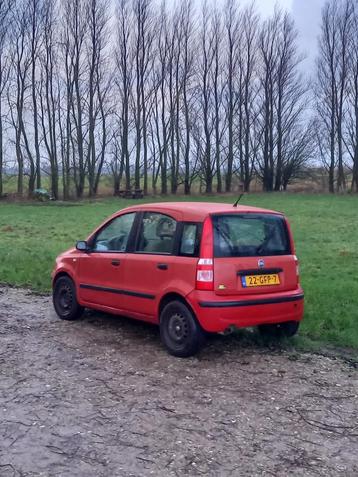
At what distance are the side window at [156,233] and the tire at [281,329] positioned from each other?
5.27ft

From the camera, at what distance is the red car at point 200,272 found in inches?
227

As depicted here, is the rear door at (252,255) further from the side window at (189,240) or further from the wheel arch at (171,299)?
the wheel arch at (171,299)

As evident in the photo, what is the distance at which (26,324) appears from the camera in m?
7.48

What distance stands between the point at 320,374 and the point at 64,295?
12.6ft

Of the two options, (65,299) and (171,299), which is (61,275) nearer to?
(65,299)

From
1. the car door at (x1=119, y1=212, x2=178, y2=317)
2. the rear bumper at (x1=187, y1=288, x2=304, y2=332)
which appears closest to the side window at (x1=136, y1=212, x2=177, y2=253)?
the car door at (x1=119, y1=212, x2=178, y2=317)

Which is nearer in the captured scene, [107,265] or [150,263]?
[150,263]

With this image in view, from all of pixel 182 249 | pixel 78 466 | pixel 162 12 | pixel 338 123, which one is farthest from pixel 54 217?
pixel 338 123

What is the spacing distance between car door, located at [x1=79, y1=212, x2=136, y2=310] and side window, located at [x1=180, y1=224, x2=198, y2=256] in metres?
0.99

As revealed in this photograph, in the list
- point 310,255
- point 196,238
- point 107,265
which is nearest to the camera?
point 196,238

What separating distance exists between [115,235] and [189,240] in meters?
1.49

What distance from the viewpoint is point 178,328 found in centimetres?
598

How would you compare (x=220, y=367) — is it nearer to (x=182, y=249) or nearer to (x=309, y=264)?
(x=182, y=249)

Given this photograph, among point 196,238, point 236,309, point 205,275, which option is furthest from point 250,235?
point 236,309
